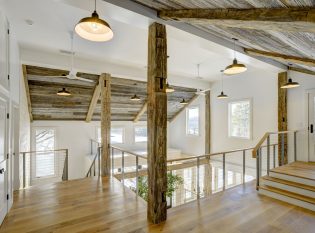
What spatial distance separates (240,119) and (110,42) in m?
5.25

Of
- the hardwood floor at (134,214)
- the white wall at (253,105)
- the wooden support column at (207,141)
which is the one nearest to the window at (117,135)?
the wooden support column at (207,141)

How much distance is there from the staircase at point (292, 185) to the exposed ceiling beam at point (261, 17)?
10.9 ft

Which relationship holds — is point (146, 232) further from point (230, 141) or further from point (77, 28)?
point (230, 141)

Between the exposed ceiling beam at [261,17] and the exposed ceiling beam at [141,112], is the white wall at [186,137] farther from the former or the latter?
the exposed ceiling beam at [261,17]

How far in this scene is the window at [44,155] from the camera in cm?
747

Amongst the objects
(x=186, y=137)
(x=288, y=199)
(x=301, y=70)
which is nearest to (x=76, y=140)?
(x=186, y=137)

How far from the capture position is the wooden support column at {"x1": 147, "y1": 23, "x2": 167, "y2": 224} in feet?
9.46

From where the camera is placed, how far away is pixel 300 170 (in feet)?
14.3

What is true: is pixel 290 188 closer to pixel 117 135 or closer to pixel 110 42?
pixel 110 42

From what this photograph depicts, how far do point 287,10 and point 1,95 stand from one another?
12.1ft

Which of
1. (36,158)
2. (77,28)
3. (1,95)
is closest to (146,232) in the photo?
(77,28)

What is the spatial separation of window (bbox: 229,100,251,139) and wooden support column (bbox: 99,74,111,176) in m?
4.58

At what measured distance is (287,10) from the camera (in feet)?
5.01

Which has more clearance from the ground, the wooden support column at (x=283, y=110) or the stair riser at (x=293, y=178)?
the wooden support column at (x=283, y=110)
